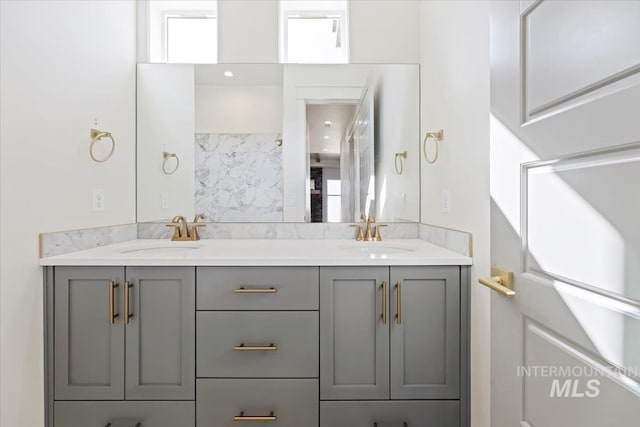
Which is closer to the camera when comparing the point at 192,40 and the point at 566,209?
the point at 566,209

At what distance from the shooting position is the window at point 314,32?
2.08 metres

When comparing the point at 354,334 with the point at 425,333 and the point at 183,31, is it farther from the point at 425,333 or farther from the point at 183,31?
the point at 183,31

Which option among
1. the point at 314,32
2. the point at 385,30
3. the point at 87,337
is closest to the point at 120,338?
the point at 87,337

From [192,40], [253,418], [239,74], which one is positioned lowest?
[253,418]

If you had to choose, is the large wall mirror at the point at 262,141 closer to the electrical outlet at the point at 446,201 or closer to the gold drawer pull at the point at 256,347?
the electrical outlet at the point at 446,201

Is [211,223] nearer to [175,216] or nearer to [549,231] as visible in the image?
[175,216]

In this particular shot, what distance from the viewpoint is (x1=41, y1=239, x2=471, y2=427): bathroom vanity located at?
4.46 ft

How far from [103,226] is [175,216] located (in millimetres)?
396

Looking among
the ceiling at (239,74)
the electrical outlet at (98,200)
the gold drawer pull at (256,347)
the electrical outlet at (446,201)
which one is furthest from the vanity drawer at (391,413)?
the ceiling at (239,74)

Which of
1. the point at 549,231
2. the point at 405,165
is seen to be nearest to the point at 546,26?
the point at 549,231

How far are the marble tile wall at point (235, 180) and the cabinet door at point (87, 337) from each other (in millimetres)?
785

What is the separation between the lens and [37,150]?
1.32 m

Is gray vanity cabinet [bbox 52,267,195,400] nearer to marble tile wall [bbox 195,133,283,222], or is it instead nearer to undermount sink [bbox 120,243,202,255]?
undermount sink [bbox 120,243,202,255]

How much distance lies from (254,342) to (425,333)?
687 millimetres
